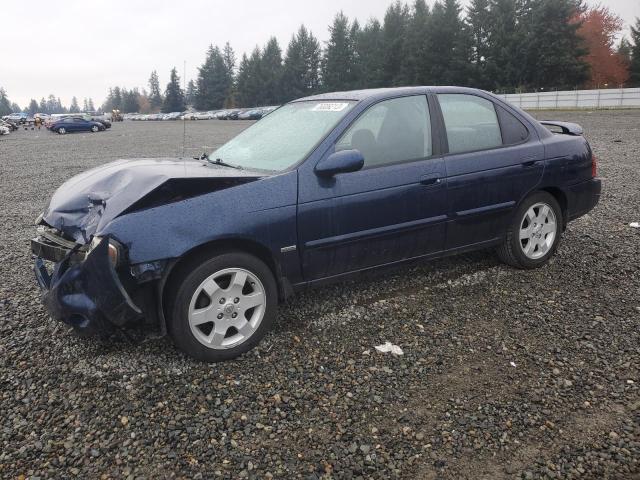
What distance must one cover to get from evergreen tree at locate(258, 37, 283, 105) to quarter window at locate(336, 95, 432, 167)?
257 ft

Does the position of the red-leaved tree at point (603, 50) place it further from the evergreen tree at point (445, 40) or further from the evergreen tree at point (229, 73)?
the evergreen tree at point (229, 73)

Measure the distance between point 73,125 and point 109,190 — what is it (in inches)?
1499

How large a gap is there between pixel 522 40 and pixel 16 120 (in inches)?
2152

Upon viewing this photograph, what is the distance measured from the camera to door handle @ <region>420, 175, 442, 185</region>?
151 inches

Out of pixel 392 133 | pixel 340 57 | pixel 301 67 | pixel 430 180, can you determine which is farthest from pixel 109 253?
pixel 301 67

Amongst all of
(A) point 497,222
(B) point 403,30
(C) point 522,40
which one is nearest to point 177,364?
(A) point 497,222

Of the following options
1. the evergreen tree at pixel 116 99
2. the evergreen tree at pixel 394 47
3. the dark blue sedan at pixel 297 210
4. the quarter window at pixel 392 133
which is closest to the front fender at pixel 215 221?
the dark blue sedan at pixel 297 210

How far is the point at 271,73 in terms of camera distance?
82250mm

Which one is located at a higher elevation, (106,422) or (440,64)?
(440,64)

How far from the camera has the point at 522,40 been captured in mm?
48812

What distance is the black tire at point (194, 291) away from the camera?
3.01 metres

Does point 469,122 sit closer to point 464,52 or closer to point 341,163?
point 341,163

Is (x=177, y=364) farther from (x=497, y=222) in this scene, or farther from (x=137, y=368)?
(x=497, y=222)

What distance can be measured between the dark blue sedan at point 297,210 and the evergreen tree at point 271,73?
256 ft
